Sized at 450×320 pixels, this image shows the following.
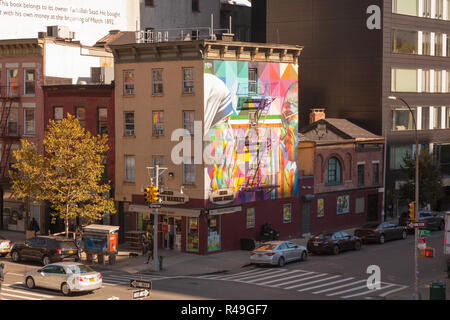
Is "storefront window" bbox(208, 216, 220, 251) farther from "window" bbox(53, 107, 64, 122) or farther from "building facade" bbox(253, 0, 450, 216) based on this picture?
"building facade" bbox(253, 0, 450, 216)

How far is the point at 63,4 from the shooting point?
69.6 metres

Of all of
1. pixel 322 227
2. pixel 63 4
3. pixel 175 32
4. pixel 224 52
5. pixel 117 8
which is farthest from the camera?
pixel 175 32

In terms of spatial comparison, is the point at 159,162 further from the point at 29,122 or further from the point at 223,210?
the point at 29,122

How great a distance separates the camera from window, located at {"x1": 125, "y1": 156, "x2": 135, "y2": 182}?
2146 inches

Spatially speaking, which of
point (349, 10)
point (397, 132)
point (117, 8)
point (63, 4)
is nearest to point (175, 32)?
point (117, 8)

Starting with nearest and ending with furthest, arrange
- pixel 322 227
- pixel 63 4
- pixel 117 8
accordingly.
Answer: pixel 322 227
pixel 63 4
pixel 117 8

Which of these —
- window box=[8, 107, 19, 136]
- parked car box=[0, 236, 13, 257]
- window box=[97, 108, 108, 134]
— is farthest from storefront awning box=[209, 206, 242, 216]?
window box=[8, 107, 19, 136]

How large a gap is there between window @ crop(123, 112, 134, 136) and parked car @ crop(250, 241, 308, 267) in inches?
545

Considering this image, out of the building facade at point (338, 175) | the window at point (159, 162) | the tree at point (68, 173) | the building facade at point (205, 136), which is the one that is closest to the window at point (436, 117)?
the building facade at point (338, 175)

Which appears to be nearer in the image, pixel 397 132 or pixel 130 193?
pixel 130 193

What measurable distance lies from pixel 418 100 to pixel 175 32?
25.9 meters

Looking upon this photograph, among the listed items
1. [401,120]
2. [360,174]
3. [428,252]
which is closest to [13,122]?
[360,174]

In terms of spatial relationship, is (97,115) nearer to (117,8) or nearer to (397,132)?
(117,8)

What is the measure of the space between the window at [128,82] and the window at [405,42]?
26.8 meters
